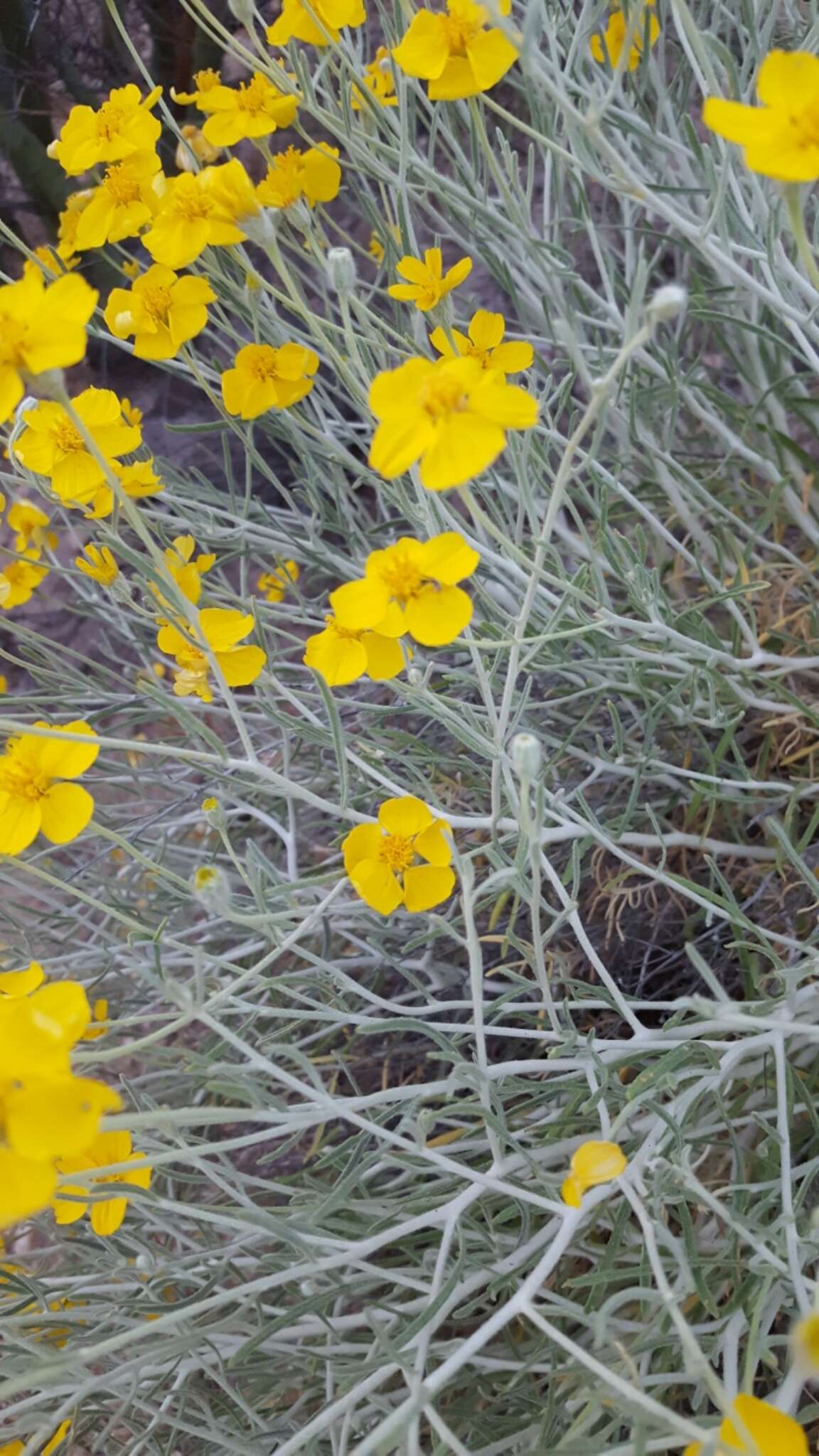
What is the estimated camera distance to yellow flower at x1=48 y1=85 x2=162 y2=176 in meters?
0.91

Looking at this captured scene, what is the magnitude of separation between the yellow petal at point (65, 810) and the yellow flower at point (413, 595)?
0.73 ft

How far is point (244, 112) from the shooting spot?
96 cm

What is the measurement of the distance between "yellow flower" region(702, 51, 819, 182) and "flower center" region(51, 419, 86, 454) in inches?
22.0

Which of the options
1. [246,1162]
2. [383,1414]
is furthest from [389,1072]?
[383,1414]

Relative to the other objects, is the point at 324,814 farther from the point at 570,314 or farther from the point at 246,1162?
the point at 570,314

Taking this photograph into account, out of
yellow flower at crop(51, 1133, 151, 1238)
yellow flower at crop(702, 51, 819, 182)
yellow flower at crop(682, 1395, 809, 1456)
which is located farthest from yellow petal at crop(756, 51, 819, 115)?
yellow flower at crop(51, 1133, 151, 1238)

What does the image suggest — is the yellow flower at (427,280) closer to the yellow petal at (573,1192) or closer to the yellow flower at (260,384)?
the yellow flower at (260,384)

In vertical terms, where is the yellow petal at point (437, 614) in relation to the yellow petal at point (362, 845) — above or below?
above

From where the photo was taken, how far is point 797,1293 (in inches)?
23.7

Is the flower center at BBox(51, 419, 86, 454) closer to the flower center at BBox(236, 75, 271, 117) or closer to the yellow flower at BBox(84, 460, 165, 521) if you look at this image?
the yellow flower at BBox(84, 460, 165, 521)

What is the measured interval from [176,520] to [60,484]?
0.17 m

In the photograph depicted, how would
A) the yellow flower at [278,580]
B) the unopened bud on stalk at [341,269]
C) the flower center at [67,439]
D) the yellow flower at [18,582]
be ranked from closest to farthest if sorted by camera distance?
the unopened bud on stalk at [341,269] → the flower center at [67,439] → the yellow flower at [18,582] → the yellow flower at [278,580]

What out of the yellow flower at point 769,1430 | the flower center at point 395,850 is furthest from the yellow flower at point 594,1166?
the flower center at point 395,850

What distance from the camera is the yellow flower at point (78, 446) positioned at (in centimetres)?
83
